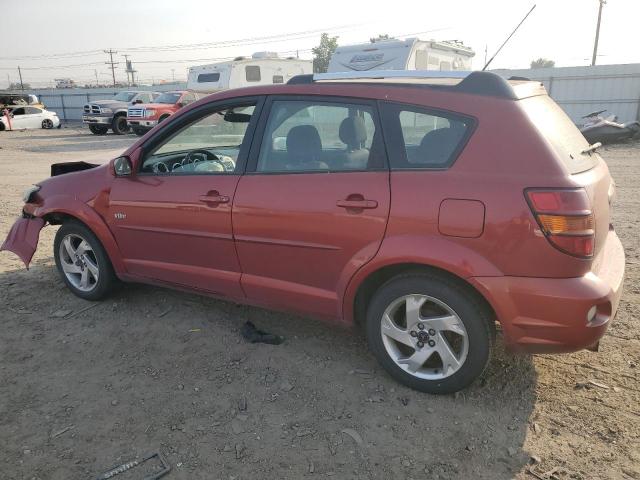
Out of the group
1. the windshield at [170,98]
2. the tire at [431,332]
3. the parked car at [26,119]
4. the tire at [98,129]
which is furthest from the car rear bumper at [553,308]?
the parked car at [26,119]

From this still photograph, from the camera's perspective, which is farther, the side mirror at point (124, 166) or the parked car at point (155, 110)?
the parked car at point (155, 110)

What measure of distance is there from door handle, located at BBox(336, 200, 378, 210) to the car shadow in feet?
3.54

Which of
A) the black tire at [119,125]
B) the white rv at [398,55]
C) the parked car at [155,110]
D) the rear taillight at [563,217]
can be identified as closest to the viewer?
the rear taillight at [563,217]

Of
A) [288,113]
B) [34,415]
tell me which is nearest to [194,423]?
[34,415]

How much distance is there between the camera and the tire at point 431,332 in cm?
268

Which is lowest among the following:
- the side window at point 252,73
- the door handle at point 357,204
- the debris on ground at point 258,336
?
the debris on ground at point 258,336

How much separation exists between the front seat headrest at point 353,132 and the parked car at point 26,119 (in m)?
30.1

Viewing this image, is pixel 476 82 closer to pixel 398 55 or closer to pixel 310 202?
pixel 310 202

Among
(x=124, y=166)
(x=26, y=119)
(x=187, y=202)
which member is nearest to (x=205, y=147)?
(x=124, y=166)

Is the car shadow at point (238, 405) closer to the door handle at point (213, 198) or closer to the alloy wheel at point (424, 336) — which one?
the alloy wheel at point (424, 336)

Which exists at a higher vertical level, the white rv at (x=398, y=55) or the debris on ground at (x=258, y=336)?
the white rv at (x=398, y=55)

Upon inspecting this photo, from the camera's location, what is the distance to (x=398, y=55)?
13055 millimetres

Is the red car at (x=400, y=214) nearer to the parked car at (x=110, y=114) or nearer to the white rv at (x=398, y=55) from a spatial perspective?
the white rv at (x=398, y=55)

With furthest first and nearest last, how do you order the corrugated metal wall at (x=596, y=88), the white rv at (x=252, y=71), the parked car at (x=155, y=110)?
the parked car at (x=155, y=110)
the white rv at (x=252, y=71)
the corrugated metal wall at (x=596, y=88)
